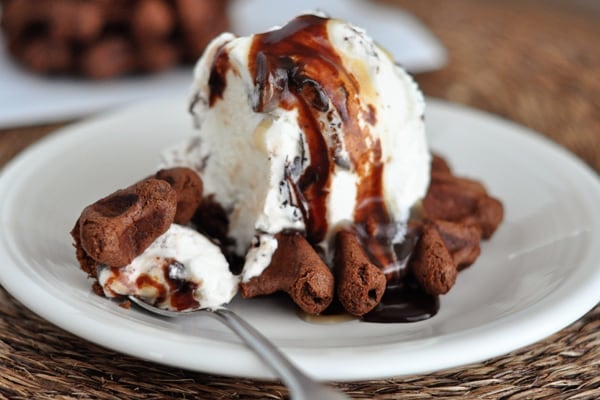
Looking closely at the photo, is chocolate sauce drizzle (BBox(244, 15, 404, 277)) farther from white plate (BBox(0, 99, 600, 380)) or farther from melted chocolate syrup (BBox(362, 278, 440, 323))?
white plate (BBox(0, 99, 600, 380))

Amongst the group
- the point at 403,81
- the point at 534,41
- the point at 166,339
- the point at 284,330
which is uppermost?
the point at 403,81

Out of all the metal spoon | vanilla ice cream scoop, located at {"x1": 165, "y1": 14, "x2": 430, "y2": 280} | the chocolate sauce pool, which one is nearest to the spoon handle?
the metal spoon

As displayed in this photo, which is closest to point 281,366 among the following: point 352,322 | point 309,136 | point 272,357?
point 272,357

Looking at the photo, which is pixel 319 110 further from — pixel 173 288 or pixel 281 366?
pixel 281 366

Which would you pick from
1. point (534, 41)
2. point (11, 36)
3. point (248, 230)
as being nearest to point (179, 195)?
point (248, 230)

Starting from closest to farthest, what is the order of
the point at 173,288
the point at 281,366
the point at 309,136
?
1. the point at 281,366
2. the point at 173,288
3. the point at 309,136

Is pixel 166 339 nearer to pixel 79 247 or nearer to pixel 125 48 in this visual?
pixel 79 247
